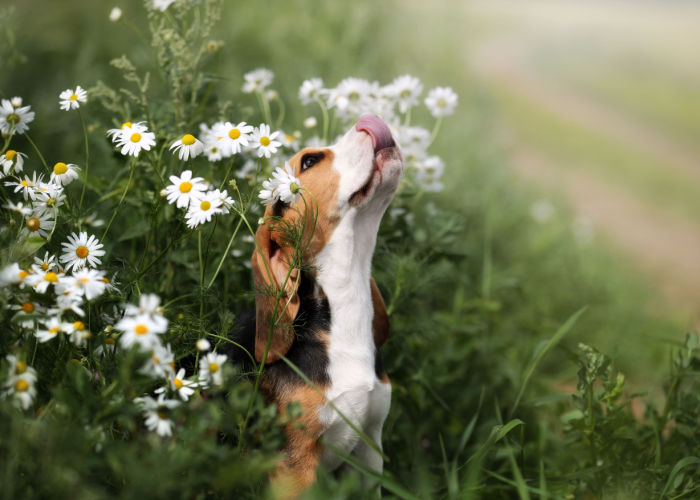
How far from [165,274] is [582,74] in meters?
12.9

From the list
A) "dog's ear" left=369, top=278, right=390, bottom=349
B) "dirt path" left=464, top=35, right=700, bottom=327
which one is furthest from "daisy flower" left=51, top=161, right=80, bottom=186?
"dirt path" left=464, top=35, right=700, bottom=327

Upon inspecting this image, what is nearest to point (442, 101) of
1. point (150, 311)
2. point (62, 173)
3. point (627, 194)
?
point (62, 173)

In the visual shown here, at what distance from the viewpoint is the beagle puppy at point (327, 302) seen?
222cm

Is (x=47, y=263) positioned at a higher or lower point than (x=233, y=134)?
lower

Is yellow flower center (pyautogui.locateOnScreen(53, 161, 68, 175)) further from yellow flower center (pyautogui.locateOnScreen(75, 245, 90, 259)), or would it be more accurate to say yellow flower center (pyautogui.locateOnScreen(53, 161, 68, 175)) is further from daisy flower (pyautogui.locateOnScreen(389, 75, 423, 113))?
daisy flower (pyautogui.locateOnScreen(389, 75, 423, 113))

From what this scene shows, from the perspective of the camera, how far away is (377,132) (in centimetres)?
235

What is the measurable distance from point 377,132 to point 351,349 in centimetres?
82

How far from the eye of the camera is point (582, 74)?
13578mm

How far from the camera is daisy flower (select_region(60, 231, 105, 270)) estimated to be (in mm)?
2059

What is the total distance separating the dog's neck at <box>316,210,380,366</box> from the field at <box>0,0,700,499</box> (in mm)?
366

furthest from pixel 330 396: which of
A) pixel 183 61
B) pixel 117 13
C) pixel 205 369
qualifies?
pixel 117 13

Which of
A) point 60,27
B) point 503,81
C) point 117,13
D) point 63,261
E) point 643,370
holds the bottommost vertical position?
point 503,81

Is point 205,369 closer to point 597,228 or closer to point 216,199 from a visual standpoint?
point 216,199

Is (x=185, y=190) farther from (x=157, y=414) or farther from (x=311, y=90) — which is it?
(x=311, y=90)
